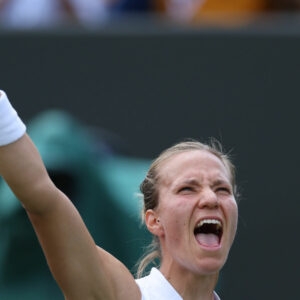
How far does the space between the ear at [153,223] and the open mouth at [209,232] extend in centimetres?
12

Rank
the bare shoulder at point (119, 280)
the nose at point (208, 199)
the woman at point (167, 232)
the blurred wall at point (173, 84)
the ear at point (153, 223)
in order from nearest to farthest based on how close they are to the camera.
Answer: the woman at point (167, 232) < the bare shoulder at point (119, 280) < the nose at point (208, 199) < the ear at point (153, 223) < the blurred wall at point (173, 84)

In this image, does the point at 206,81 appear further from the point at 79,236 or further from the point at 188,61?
the point at 79,236

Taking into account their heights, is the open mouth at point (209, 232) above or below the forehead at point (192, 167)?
below

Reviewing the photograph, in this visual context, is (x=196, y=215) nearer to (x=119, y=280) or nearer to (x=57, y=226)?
(x=119, y=280)

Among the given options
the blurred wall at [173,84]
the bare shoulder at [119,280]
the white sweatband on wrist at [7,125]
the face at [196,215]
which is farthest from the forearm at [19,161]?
the blurred wall at [173,84]

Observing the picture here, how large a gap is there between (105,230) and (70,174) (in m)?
0.31

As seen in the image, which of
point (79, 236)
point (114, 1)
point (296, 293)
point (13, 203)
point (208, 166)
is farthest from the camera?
point (114, 1)

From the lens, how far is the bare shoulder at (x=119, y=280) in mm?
3482

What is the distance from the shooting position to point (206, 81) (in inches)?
282

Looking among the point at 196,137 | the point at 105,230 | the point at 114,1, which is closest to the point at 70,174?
the point at 105,230

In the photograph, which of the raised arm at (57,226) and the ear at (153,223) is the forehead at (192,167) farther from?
the raised arm at (57,226)

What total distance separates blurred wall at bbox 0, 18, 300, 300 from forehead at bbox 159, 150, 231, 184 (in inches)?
128

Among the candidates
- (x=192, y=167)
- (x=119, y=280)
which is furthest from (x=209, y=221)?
(x=119, y=280)

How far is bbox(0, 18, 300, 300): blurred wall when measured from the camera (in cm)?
709
